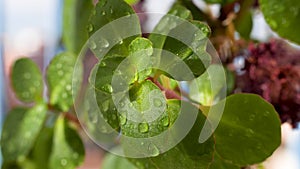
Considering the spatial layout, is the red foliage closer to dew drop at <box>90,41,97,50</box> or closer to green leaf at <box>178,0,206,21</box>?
green leaf at <box>178,0,206,21</box>

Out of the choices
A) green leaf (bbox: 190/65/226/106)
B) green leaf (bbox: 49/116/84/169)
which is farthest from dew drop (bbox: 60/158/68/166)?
green leaf (bbox: 190/65/226/106)

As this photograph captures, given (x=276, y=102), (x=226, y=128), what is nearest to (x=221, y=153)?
(x=226, y=128)

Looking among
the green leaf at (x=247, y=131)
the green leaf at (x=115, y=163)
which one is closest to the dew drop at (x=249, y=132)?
the green leaf at (x=247, y=131)

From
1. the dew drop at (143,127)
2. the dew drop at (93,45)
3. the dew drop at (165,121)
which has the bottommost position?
the dew drop at (165,121)

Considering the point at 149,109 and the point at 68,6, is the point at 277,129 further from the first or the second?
the point at 68,6

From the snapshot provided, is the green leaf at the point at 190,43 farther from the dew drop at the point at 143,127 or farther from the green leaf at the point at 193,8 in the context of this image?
the green leaf at the point at 193,8
